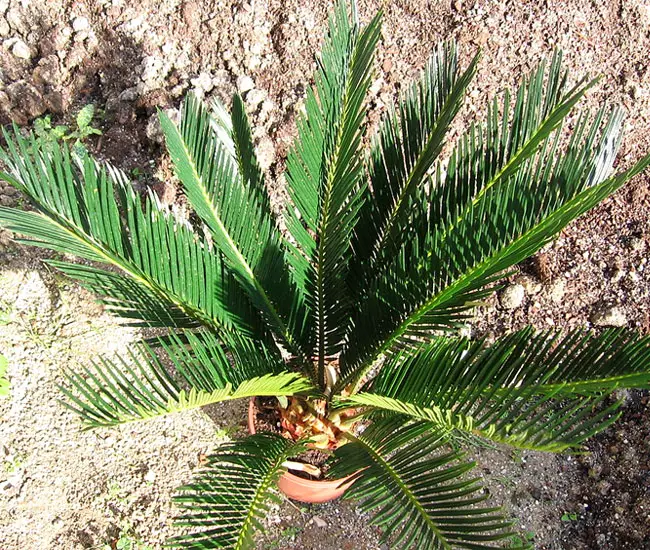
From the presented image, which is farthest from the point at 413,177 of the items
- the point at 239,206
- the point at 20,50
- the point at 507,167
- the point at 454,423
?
the point at 20,50

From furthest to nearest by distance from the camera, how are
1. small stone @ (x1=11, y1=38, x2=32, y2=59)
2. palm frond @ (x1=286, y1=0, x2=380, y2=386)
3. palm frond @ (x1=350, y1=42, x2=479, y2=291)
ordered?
small stone @ (x1=11, y1=38, x2=32, y2=59), palm frond @ (x1=350, y1=42, x2=479, y2=291), palm frond @ (x1=286, y1=0, x2=380, y2=386)

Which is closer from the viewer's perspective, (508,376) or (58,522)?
(508,376)

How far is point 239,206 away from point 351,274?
44 cm

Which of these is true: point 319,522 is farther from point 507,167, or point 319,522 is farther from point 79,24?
point 79,24

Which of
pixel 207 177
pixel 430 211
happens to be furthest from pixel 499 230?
pixel 207 177

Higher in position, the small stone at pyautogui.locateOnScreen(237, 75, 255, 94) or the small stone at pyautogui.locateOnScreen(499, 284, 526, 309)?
the small stone at pyautogui.locateOnScreen(237, 75, 255, 94)

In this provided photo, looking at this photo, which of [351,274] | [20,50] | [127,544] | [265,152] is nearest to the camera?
[351,274]

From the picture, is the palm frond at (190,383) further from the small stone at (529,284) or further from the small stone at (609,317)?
the small stone at (609,317)

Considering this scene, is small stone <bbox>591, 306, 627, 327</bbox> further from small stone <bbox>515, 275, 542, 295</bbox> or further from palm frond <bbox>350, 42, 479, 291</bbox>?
palm frond <bbox>350, 42, 479, 291</bbox>

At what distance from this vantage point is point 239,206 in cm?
168

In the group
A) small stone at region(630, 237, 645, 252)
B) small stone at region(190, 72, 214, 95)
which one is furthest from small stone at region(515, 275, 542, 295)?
small stone at region(190, 72, 214, 95)

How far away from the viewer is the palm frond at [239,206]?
5.37 feet

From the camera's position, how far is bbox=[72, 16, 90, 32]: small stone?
2881 millimetres

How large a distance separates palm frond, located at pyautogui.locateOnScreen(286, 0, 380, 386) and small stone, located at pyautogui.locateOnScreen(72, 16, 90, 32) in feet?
5.67
